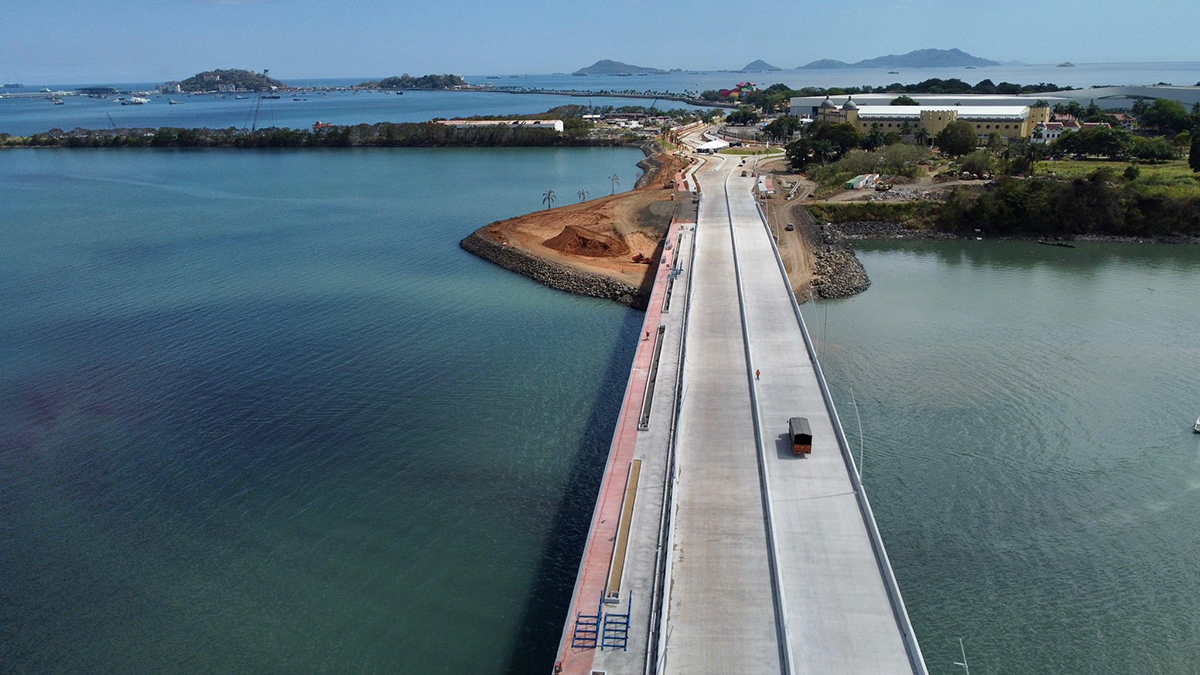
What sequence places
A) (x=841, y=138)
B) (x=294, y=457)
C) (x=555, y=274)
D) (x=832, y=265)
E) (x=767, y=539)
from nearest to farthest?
(x=767, y=539)
(x=294, y=457)
(x=832, y=265)
(x=555, y=274)
(x=841, y=138)

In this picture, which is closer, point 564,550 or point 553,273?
point 564,550

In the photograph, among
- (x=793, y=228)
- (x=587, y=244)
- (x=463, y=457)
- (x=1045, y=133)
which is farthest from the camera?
(x=1045, y=133)

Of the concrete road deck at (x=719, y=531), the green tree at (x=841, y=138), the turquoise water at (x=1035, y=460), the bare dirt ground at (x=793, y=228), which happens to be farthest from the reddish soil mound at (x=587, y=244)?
the green tree at (x=841, y=138)

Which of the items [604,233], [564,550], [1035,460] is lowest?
[564,550]

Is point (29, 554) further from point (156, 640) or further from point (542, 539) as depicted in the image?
point (542, 539)

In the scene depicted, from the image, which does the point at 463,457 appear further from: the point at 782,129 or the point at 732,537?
the point at 782,129

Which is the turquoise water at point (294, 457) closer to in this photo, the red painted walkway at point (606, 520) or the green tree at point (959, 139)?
the red painted walkway at point (606, 520)

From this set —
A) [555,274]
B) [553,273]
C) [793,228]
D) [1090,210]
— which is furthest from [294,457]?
[1090,210]
